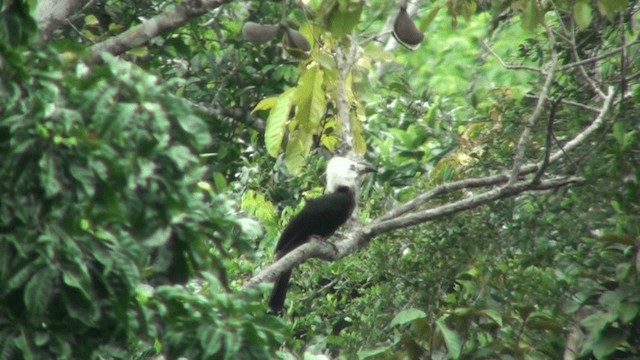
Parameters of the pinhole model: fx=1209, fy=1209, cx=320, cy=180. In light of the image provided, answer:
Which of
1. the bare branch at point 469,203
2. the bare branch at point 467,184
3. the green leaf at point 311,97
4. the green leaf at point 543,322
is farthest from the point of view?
the green leaf at point 311,97

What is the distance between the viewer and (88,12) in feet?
22.9

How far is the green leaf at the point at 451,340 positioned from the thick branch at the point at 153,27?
1.61 m

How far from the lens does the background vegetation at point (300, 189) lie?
2932 mm

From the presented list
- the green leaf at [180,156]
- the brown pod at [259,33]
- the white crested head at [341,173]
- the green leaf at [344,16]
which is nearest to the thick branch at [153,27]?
the green leaf at [344,16]

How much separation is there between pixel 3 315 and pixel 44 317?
10 cm

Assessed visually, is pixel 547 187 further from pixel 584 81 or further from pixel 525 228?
pixel 584 81

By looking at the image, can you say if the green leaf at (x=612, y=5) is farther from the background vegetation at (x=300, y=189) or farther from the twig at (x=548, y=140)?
the twig at (x=548, y=140)

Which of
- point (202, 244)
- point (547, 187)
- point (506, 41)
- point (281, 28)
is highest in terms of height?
point (202, 244)

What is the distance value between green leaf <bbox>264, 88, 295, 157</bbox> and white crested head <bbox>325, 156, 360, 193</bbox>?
622 millimetres

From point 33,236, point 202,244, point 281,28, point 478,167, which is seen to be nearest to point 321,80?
point 281,28

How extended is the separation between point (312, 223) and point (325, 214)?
0.50 ft

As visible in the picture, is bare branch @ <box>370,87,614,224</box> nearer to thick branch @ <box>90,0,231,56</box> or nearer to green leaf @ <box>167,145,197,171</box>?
thick branch @ <box>90,0,231,56</box>

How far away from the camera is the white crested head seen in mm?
6766

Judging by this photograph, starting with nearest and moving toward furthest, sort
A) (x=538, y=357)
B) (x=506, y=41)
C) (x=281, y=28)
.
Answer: (x=538, y=357) < (x=281, y=28) < (x=506, y=41)
